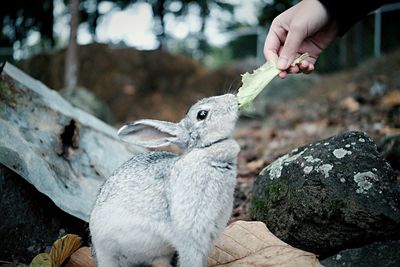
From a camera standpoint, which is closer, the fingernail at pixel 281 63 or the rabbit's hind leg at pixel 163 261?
the rabbit's hind leg at pixel 163 261

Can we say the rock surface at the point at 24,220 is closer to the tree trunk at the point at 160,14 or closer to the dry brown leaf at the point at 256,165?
the dry brown leaf at the point at 256,165

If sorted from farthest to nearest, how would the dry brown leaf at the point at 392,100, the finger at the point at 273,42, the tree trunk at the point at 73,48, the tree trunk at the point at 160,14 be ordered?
the tree trunk at the point at 160,14 → the tree trunk at the point at 73,48 → the dry brown leaf at the point at 392,100 → the finger at the point at 273,42

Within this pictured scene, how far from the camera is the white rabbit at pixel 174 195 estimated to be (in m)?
2.69

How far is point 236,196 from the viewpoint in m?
4.40

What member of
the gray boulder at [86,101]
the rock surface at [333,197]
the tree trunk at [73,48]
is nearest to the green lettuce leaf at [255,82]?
the rock surface at [333,197]

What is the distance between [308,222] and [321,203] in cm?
16

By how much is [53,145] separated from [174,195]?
172 cm

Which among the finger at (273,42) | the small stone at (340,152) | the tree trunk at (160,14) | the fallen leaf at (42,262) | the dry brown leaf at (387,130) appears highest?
the finger at (273,42)

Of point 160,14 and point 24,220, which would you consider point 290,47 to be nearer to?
point 24,220

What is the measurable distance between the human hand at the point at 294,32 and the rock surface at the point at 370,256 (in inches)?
51.0

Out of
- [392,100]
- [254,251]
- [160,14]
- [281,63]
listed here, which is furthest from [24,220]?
[160,14]

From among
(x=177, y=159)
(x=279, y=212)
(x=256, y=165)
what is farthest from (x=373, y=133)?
(x=177, y=159)

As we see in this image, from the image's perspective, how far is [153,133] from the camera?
9.65ft

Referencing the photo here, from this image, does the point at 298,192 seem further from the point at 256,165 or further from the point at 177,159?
the point at 256,165
